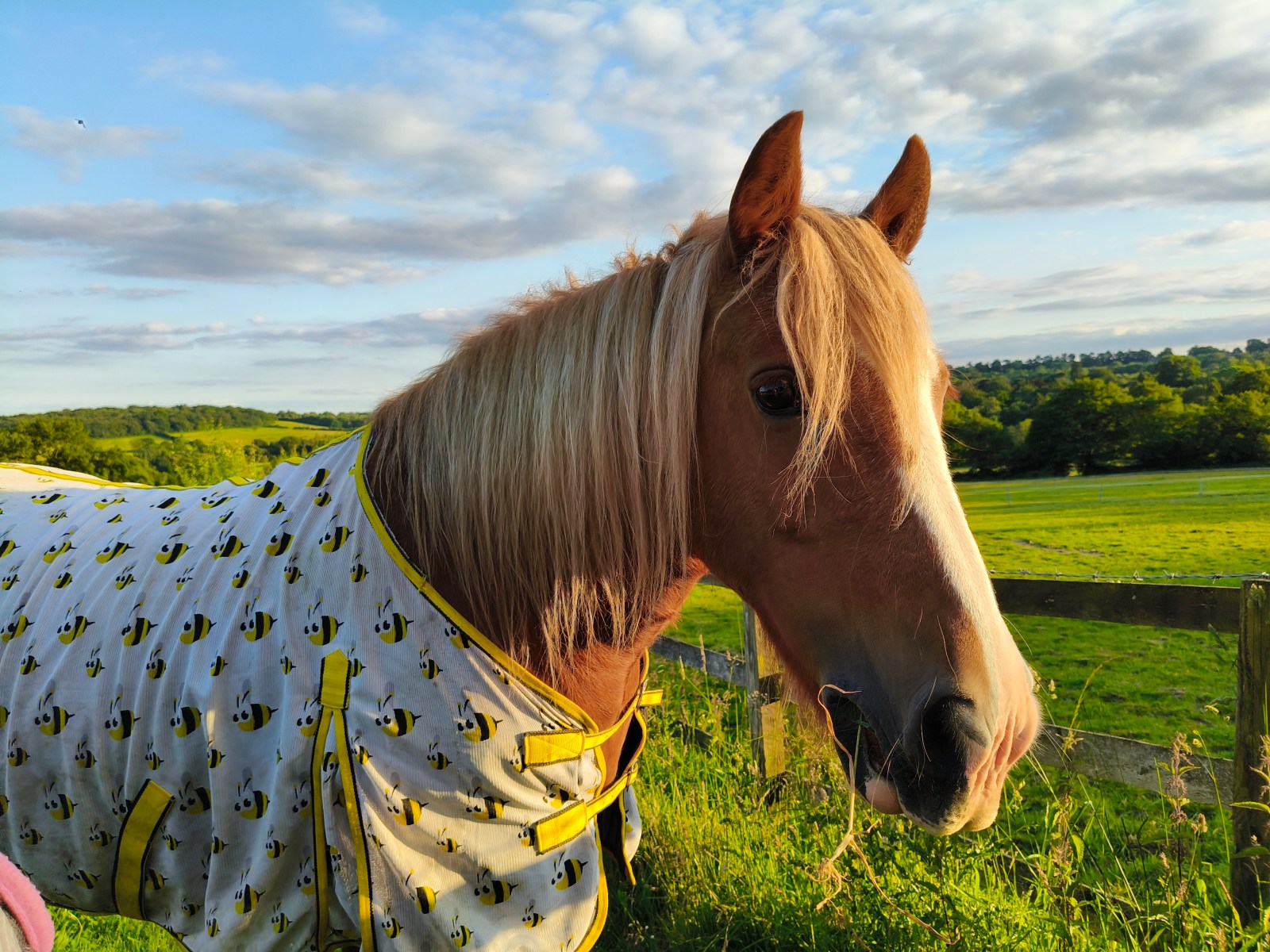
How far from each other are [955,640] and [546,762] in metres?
0.97

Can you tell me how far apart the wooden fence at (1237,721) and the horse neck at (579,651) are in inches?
11.6

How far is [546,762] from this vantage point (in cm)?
163

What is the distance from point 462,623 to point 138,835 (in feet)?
3.60

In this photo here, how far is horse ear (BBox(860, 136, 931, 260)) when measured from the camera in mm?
1848

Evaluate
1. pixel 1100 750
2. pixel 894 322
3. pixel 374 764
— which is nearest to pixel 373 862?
pixel 374 764

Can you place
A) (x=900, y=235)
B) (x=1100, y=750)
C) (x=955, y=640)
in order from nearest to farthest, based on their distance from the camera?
(x=955, y=640), (x=900, y=235), (x=1100, y=750)

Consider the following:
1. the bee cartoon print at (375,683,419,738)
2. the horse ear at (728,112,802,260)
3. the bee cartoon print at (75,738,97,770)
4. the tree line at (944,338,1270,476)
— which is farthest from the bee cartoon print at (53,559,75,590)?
the tree line at (944,338,1270,476)

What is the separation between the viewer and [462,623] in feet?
5.23

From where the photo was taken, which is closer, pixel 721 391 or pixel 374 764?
pixel 374 764

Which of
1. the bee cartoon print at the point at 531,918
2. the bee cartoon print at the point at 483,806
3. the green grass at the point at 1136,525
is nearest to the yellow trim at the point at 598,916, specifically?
the bee cartoon print at the point at 531,918

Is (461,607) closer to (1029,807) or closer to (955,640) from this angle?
(955,640)

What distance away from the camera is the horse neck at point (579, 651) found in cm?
174

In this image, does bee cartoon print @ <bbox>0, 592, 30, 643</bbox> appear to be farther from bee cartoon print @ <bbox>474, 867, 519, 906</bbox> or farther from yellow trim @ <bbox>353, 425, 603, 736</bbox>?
bee cartoon print @ <bbox>474, 867, 519, 906</bbox>

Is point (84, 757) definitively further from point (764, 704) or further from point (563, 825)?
point (764, 704)
